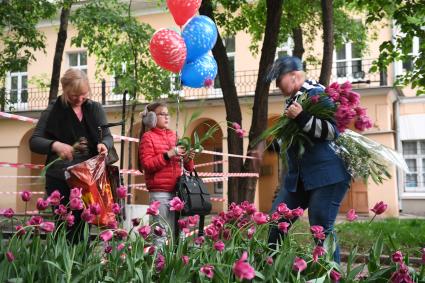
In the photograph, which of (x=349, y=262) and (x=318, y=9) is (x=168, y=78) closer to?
(x=318, y=9)

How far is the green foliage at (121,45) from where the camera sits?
12273 mm

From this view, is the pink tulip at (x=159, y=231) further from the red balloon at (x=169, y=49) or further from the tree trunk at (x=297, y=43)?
the tree trunk at (x=297, y=43)

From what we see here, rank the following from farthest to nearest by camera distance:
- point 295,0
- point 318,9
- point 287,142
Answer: point 318,9 → point 295,0 → point 287,142

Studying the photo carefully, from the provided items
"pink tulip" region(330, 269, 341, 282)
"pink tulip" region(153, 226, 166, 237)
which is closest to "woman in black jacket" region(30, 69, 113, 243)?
"pink tulip" region(153, 226, 166, 237)

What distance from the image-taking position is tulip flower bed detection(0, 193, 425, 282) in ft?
8.07

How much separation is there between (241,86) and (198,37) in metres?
15.1

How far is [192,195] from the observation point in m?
4.79

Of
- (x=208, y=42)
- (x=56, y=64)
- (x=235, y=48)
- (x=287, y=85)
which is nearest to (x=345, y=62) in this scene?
(x=235, y=48)

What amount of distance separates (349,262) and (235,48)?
65.3ft

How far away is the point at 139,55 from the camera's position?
15055 millimetres

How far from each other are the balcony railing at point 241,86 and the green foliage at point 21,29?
604 cm

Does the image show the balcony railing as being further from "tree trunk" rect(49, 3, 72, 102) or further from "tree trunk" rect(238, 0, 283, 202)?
"tree trunk" rect(238, 0, 283, 202)

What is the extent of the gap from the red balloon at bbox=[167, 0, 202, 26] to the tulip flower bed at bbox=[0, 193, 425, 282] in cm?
418

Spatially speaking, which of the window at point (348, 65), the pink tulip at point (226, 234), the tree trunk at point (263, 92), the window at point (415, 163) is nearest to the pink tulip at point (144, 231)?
the pink tulip at point (226, 234)
